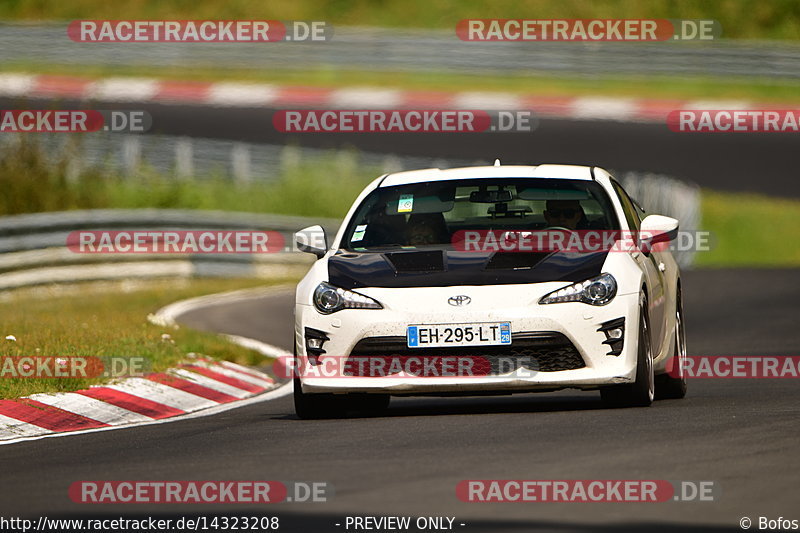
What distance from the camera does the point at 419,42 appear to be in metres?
40.8

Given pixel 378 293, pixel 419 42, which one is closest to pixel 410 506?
pixel 378 293

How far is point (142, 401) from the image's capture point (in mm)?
11688

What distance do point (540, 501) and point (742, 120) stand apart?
30026 millimetres

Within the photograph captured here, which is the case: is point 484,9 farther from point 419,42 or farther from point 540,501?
point 540,501

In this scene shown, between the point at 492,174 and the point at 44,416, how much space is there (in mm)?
3106

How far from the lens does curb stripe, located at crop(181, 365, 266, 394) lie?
13109mm
